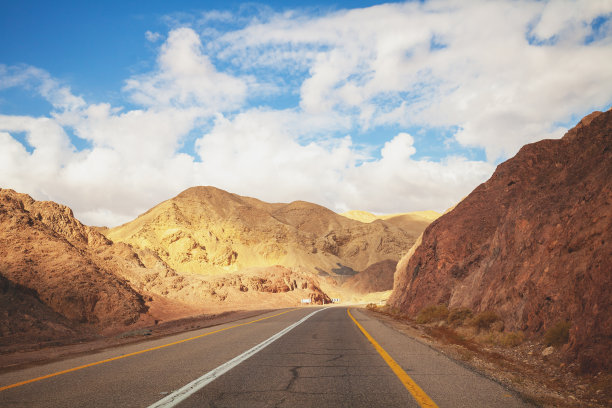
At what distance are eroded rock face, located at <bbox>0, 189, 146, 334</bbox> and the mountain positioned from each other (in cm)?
5299

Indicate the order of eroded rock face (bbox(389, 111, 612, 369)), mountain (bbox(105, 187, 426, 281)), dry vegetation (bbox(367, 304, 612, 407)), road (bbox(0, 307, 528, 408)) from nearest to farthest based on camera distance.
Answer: road (bbox(0, 307, 528, 408)) < dry vegetation (bbox(367, 304, 612, 407)) < eroded rock face (bbox(389, 111, 612, 369)) < mountain (bbox(105, 187, 426, 281))

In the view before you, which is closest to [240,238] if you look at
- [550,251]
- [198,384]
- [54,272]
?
[54,272]

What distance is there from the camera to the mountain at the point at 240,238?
91.3m

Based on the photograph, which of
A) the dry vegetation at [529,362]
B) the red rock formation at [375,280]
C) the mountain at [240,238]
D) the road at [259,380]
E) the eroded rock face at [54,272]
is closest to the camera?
the road at [259,380]

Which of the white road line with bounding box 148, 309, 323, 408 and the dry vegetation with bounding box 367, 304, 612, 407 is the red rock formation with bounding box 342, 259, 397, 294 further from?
the white road line with bounding box 148, 309, 323, 408

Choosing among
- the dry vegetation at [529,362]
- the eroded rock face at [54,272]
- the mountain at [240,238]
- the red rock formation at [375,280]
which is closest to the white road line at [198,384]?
the dry vegetation at [529,362]

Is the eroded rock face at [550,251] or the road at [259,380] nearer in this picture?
the road at [259,380]

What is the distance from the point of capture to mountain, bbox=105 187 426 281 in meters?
91.3

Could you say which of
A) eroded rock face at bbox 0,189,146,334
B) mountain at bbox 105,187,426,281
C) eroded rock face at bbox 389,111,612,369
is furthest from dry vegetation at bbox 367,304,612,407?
mountain at bbox 105,187,426,281

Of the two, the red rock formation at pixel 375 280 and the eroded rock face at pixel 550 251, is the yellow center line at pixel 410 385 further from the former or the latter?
the red rock formation at pixel 375 280

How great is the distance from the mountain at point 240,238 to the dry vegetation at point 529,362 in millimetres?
71195

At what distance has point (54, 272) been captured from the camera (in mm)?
22859

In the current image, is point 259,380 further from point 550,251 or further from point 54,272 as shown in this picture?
point 54,272

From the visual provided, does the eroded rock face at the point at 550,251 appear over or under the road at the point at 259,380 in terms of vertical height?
over
